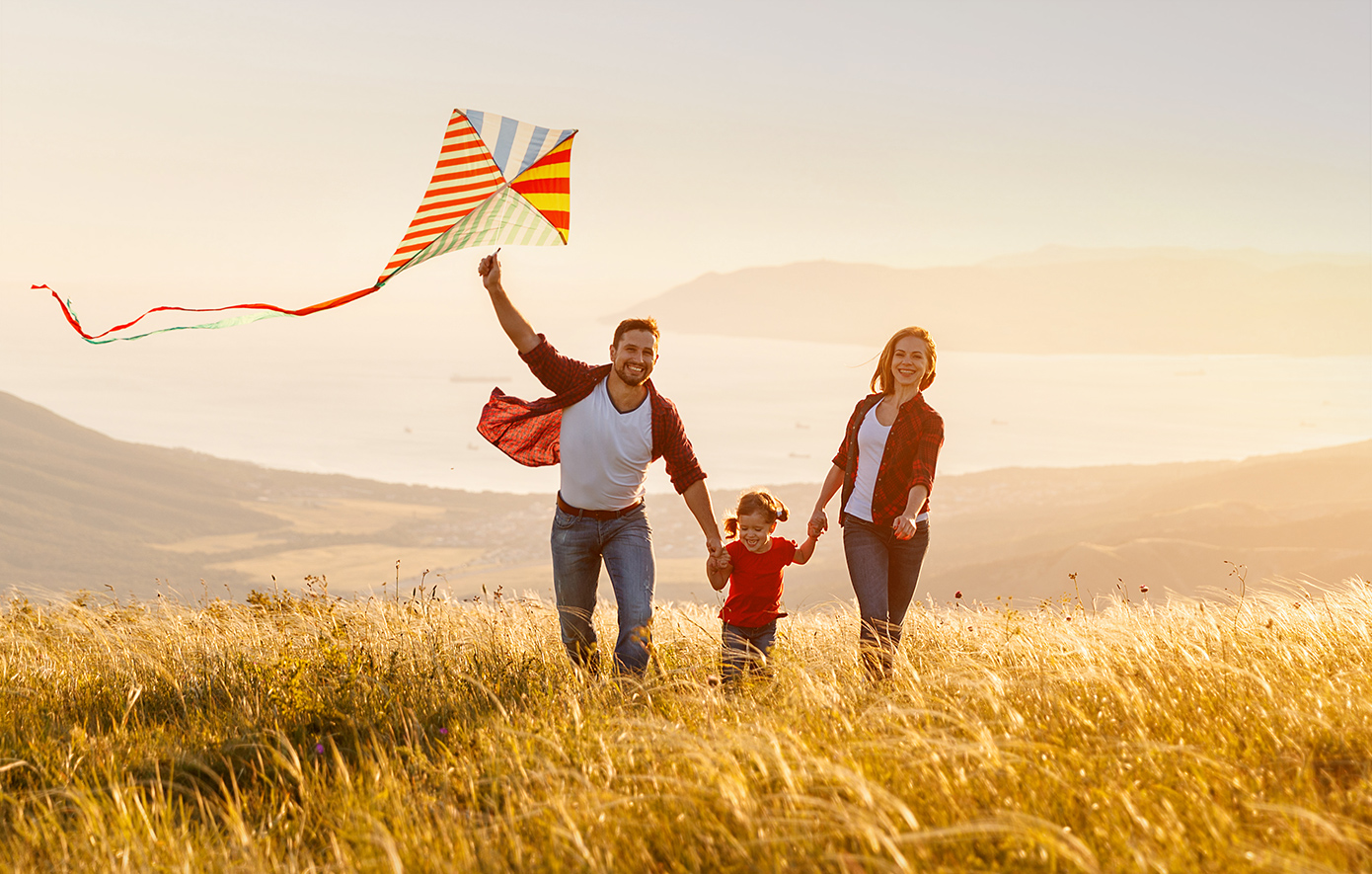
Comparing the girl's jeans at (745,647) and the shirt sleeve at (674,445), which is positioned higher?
the shirt sleeve at (674,445)

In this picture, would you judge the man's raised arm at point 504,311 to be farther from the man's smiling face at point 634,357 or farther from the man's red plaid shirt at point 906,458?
the man's red plaid shirt at point 906,458

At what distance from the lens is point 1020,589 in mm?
91125

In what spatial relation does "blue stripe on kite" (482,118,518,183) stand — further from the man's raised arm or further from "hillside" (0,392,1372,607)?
"hillside" (0,392,1372,607)

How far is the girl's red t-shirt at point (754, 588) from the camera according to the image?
17.4 ft

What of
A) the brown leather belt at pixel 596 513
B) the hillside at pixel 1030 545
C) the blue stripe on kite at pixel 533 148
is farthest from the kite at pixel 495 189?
the hillside at pixel 1030 545

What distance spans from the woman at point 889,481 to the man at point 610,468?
87 centimetres

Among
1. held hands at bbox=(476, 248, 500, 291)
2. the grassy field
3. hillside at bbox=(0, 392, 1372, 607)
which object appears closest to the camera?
the grassy field

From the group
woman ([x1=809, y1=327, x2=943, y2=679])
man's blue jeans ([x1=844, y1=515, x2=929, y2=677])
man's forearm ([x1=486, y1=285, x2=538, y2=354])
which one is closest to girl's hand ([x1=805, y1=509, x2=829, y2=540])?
woman ([x1=809, y1=327, x2=943, y2=679])

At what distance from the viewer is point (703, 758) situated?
332 centimetres

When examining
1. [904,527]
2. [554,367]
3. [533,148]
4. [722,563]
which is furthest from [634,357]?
[904,527]

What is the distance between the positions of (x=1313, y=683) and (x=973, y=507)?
541 feet

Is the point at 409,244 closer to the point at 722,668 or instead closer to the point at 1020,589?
the point at 722,668

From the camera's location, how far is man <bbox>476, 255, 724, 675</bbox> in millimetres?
5133

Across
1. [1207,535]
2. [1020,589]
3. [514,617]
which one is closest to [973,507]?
[1207,535]
